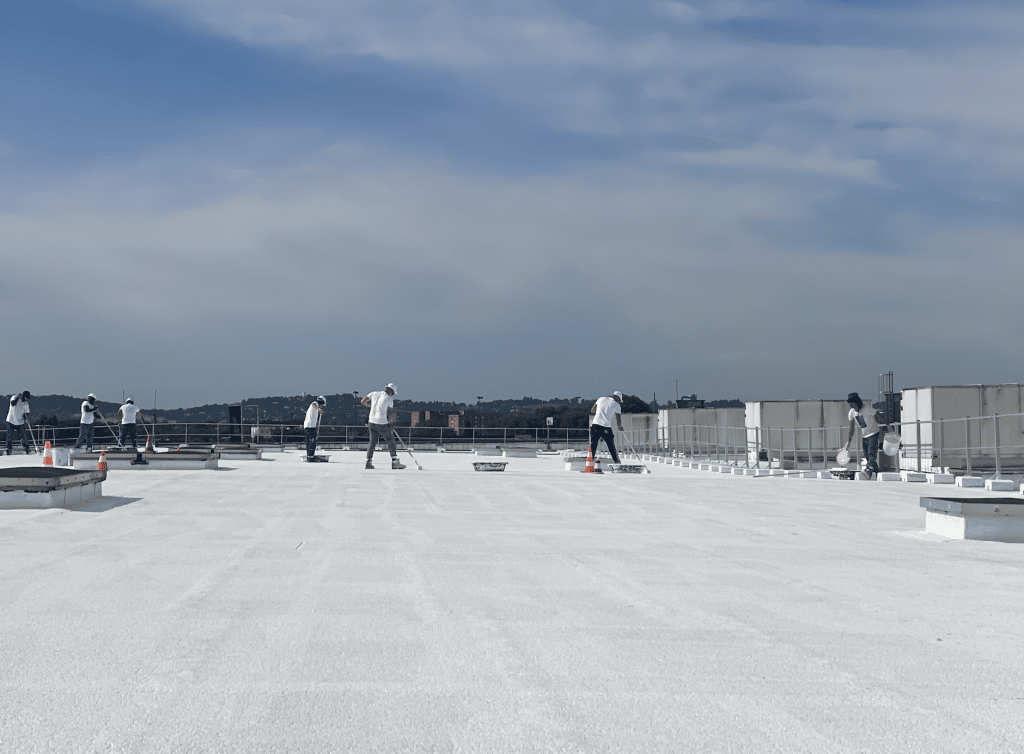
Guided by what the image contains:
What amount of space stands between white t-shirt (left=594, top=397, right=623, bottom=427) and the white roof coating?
10.2 m

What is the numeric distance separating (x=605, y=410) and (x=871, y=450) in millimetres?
5158

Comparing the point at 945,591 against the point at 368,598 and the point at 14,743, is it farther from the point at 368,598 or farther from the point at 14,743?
the point at 14,743

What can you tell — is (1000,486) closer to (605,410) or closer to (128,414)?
(605,410)

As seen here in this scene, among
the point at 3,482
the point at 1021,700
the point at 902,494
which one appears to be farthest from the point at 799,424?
the point at 1021,700

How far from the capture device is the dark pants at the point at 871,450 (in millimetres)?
16922

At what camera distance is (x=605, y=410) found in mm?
18812

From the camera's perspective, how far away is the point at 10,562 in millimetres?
6137

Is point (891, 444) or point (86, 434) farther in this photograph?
point (86, 434)

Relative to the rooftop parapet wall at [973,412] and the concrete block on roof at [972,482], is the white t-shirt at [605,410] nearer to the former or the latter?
the concrete block on roof at [972,482]

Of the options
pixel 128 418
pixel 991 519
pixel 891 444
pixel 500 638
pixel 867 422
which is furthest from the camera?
pixel 128 418

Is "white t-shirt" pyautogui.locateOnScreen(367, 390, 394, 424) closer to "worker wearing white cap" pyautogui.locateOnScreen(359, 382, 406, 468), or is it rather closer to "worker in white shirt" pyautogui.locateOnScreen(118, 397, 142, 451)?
"worker wearing white cap" pyautogui.locateOnScreen(359, 382, 406, 468)

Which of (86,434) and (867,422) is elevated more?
(867,422)

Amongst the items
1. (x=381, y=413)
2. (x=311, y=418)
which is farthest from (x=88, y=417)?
(x=381, y=413)

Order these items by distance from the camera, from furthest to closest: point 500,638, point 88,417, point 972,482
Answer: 1. point 88,417
2. point 972,482
3. point 500,638
